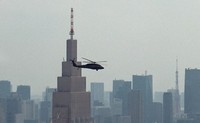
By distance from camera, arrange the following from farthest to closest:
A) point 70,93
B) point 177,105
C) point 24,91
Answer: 1. point 24,91
2. point 177,105
3. point 70,93

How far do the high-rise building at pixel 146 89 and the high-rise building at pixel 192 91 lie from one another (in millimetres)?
6628

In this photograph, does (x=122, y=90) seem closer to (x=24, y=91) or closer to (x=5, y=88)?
(x=24, y=91)

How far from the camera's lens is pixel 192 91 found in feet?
375

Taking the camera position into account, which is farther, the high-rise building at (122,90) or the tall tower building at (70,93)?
the high-rise building at (122,90)

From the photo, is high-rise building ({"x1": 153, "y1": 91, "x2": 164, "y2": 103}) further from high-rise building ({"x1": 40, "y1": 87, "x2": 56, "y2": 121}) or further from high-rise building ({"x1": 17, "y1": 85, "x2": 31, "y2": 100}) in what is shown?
high-rise building ({"x1": 17, "y1": 85, "x2": 31, "y2": 100})

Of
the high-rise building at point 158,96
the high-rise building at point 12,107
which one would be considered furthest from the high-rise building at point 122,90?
the high-rise building at point 12,107

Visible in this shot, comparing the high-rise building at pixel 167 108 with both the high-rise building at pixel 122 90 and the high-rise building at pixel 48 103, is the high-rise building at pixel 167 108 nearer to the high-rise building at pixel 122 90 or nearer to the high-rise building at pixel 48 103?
the high-rise building at pixel 122 90

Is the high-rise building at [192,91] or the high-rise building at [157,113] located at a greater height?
the high-rise building at [192,91]

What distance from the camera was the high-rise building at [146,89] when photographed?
10032cm

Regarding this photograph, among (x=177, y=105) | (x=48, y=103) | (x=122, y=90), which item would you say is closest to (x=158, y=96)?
(x=177, y=105)

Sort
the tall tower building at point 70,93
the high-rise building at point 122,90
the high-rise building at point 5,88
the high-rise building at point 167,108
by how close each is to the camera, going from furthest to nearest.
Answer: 1. the high-rise building at point 122,90
2. the high-rise building at point 5,88
3. the high-rise building at point 167,108
4. the tall tower building at point 70,93

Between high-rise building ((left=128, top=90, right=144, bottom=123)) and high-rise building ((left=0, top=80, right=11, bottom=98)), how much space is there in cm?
2033

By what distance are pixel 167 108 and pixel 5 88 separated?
94.1ft

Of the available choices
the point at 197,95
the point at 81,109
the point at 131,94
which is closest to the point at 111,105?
the point at 131,94
